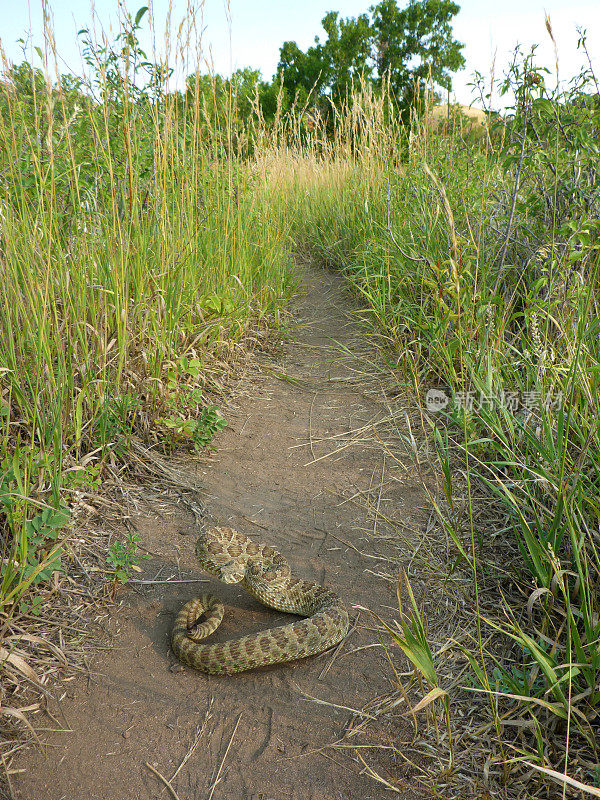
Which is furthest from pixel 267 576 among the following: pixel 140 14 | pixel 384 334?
pixel 140 14

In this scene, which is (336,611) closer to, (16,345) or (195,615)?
(195,615)

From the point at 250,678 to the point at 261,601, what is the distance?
386mm

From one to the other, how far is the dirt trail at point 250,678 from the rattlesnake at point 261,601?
2.7 inches

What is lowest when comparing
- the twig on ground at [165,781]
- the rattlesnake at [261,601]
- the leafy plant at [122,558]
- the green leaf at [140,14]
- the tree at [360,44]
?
the twig on ground at [165,781]

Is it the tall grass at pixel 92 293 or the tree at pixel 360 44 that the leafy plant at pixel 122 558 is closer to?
the tall grass at pixel 92 293

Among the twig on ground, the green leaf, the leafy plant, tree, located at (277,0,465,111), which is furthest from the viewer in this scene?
tree, located at (277,0,465,111)

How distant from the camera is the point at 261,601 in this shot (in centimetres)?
262

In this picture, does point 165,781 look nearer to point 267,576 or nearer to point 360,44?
point 267,576

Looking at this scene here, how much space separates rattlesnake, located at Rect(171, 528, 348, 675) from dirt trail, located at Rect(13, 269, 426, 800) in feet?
0.23

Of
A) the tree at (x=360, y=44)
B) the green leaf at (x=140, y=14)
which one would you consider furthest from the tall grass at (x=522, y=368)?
the tree at (x=360, y=44)

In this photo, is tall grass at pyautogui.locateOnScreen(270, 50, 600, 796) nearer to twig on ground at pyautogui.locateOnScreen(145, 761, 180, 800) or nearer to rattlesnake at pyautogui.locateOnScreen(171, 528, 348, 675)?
rattlesnake at pyautogui.locateOnScreen(171, 528, 348, 675)

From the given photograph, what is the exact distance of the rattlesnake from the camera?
229cm

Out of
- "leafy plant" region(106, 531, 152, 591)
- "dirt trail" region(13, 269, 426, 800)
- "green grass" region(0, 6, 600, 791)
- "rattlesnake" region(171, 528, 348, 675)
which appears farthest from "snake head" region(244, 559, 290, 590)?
"green grass" region(0, 6, 600, 791)

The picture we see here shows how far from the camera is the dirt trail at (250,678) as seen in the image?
1835 millimetres
